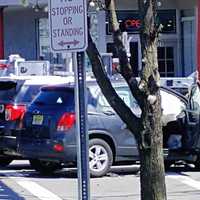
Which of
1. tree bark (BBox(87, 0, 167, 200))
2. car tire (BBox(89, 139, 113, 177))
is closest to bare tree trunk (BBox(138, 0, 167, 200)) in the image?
tree bark (BBox(87, 0, 167, 200))

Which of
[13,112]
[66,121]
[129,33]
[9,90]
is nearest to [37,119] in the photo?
[66,121]

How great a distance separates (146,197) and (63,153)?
5997 millimetres

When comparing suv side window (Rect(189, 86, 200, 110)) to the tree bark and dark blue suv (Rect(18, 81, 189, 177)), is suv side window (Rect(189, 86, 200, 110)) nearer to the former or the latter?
dark blue suv (Rect(18, 81, 189, 177))

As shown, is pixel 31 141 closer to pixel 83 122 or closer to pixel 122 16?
pixel 83 122

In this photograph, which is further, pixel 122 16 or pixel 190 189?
pixel 122 16

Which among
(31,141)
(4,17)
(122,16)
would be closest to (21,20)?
(4,17)

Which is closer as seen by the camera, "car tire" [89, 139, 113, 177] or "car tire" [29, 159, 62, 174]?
"car tire" [89, 139, 113, 177]

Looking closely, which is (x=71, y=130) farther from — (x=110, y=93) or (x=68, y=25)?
(x=68, y=25)

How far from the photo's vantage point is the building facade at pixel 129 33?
34281 mm

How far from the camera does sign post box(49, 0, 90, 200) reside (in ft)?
21.6

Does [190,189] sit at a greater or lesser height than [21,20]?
lesser

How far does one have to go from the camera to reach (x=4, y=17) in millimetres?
37562

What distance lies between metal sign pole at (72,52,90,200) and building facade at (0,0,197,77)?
2682 centimetres

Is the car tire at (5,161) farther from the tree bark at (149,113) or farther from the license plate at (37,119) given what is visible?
→ the tree bark at (149,113)
